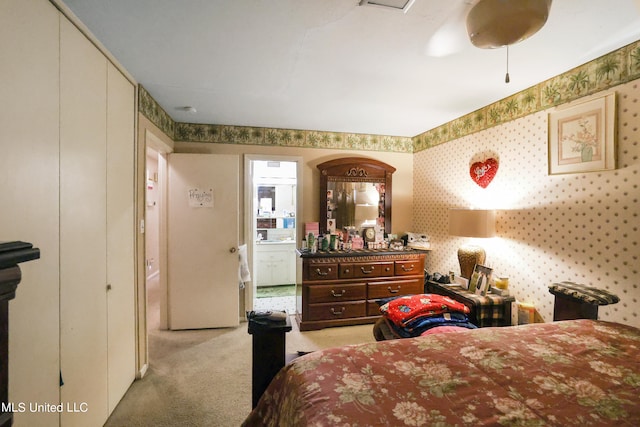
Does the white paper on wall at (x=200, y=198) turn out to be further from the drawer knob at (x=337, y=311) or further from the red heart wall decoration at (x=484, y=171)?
the red heart wall decoration at (x=484, y=171)

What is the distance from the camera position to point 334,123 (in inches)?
128

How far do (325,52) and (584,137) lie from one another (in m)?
1.92

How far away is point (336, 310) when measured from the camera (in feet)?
10.1

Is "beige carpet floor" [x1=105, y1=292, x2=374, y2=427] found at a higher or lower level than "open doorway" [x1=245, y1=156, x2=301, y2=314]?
lower

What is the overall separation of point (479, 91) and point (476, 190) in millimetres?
981

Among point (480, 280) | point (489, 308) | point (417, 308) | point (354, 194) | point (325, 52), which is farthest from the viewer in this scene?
point (354, 194)

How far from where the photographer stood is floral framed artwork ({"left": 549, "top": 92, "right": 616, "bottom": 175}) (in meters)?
1.76

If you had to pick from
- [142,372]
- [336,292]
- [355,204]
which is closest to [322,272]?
[336,292]

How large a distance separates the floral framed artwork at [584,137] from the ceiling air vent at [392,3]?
5.13 ft

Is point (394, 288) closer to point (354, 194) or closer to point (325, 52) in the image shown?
point (354, 194)

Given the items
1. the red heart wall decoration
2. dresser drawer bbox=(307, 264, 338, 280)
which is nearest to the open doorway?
dresser drawer bbox=(307, 264, 338, 280)

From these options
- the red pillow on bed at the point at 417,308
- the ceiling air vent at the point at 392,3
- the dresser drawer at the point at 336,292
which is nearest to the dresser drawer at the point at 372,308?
the dresser drawer at the point at 336,292

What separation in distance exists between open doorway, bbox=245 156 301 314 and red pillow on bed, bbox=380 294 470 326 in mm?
2097

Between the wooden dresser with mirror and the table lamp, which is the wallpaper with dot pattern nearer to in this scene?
the table lamp
